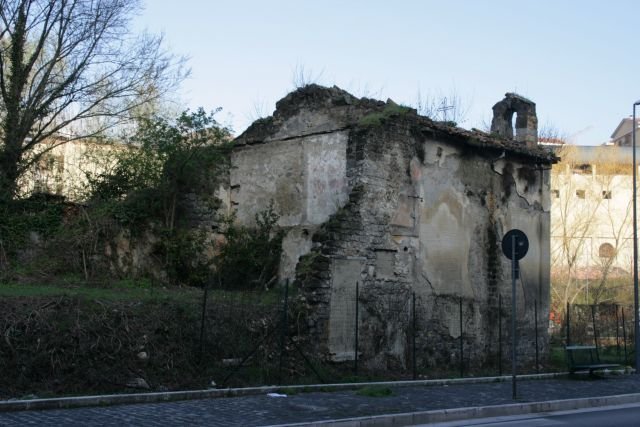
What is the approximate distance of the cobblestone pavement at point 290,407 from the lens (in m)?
Answer: 10.1

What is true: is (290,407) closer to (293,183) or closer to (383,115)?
(383,115)

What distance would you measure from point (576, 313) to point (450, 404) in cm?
1706

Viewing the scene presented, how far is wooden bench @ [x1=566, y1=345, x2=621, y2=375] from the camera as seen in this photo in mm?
18562

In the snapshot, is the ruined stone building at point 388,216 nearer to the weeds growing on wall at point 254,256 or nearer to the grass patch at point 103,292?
the weeds growing on wall at point 254,256

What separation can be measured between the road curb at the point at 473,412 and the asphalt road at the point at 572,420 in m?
0.23

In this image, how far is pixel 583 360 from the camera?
1903 cm

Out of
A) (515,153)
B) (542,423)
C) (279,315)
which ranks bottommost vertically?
(542,423)

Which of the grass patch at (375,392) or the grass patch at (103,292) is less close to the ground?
the grass patch at (103,292)

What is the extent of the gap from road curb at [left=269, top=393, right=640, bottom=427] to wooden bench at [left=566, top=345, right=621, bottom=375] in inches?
117

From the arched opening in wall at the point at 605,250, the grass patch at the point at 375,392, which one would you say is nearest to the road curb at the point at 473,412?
the grass patch at the point at 375,392

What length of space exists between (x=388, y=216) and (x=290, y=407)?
714 cm

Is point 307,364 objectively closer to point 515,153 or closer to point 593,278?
point 515,153

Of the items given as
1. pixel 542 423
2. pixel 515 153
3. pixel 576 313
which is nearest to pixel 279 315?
pixel 542 423

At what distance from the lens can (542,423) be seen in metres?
11.6
